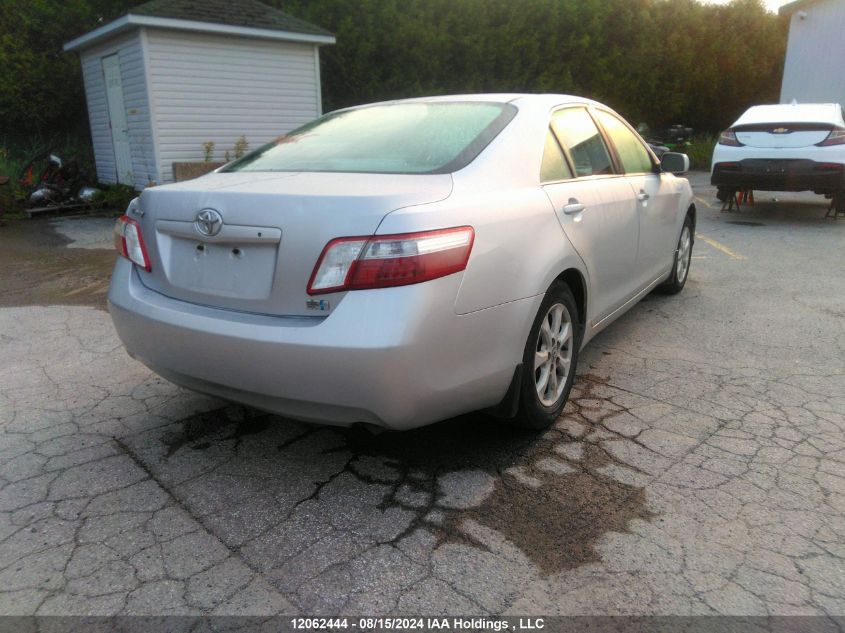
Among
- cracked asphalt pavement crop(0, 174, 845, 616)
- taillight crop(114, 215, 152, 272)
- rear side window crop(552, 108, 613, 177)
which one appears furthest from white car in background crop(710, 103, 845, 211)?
taillight crop(114, 215, 152, 272)

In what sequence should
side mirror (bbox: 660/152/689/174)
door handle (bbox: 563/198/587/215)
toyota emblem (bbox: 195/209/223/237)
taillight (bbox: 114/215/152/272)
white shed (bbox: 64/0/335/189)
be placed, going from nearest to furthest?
toyota emblem (bbox: 195/209/223/237)
taillight (bbox: 114/215/152/272)
door handle (bbox: 563/198/587/215)
side mirror (bbox: 660/152/689/174)
white shed (bbox: 64/0/335/189)

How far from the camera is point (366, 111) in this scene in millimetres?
3904

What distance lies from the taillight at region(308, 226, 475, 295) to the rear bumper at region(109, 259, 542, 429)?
0.05 meters

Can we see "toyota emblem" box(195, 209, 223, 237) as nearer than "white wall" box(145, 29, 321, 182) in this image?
Yes

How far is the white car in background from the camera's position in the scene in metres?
9.07

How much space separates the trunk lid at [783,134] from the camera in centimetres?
916

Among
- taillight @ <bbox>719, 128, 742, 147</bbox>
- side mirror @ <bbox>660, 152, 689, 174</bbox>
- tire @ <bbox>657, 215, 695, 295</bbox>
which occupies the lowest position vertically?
tire @ <bbox>657, 215, 695, 295</bbox>

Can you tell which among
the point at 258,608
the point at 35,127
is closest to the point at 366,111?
the point at 258,608

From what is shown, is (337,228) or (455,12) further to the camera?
(455,12)

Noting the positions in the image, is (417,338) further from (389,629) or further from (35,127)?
(35,127)

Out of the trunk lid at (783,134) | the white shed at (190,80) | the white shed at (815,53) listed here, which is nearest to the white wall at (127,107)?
the white shed at (190,80)

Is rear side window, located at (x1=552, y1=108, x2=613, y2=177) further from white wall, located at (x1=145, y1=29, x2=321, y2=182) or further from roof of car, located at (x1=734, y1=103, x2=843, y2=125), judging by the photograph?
white wall, located at (x1=145, y1=29, x2=321, y2=182)

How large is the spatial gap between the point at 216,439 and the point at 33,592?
1142 mm

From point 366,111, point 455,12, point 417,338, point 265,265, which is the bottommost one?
point 417,338
